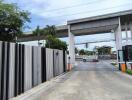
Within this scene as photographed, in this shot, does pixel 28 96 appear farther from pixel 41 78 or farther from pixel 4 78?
pixel 41 78

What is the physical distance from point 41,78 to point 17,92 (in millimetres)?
6185

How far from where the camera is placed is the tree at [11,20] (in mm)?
18203

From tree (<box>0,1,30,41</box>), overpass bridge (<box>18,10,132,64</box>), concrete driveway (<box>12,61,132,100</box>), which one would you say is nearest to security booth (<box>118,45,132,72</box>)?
overpass bridge (<box>18,10,132,64</box>)

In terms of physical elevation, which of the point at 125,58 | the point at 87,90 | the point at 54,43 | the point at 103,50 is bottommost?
the point at 87,90

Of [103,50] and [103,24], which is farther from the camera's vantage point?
[103,50]

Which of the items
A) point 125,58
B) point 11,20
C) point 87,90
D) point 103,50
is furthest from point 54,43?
point 103,50

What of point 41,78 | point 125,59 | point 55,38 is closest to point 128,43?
point 125,59

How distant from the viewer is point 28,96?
12398 millimetres

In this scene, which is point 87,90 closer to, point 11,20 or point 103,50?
point 11,20

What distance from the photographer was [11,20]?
18.7 metres

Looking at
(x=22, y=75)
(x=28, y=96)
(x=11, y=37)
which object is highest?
(x=11, y=37)

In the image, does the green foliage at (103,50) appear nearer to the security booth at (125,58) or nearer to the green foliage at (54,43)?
the green foliage at (54,43)

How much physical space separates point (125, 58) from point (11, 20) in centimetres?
1957

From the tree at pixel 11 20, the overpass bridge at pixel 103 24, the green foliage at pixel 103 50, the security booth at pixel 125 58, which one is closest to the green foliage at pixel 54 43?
the overpass bridge at pixel 103 24
